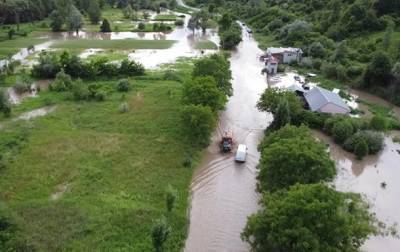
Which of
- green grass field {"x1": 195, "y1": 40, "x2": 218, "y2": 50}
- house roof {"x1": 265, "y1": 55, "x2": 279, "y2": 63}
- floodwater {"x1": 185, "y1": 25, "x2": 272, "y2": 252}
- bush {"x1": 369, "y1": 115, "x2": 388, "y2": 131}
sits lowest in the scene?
floodwater {"x1": 185, "y1": 25, "x2": 272, "y2": 252}

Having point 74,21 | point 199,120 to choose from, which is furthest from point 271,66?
point 74,21

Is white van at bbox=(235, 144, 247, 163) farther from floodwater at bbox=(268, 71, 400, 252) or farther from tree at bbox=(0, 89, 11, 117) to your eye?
tree at bbox=(0, 89, 11, 117)

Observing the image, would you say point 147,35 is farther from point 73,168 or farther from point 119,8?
point 73,168

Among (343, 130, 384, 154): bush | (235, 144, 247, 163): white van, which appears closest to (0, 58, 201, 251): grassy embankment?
(235, 144, 247, 163): white van

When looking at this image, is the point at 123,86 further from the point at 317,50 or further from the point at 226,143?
the point at 317,50

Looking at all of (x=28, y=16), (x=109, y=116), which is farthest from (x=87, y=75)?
(x=28, y=16)

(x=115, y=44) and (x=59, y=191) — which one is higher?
(x=115, y=44)

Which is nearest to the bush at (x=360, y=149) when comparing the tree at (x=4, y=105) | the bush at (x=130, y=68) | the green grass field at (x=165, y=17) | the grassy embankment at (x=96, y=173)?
the grassy embankment at (x=96, y=173)
